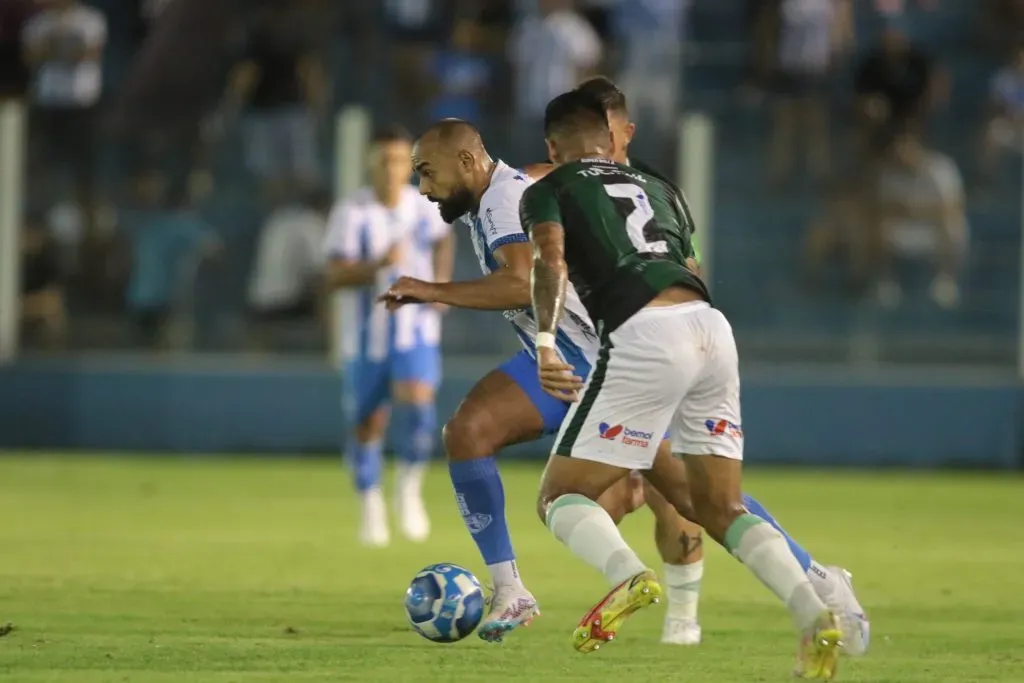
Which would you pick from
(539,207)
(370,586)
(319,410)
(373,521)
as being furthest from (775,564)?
(319,410)

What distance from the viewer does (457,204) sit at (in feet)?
25.0

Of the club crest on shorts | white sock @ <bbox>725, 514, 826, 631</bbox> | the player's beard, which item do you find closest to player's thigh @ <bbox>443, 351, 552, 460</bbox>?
the player's beard

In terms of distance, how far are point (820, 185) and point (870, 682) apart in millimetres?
10563

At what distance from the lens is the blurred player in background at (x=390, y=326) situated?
39.8 feet

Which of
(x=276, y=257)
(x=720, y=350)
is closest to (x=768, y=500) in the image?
(x=276, y=257)

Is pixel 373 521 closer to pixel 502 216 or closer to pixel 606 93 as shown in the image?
pixel 502 216

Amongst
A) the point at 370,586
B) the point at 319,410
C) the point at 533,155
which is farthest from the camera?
the point at 319,410

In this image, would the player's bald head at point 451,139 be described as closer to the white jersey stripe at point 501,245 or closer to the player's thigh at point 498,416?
the white jersey stripe at point 501,245

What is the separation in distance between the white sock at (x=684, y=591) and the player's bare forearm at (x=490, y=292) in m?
1.29

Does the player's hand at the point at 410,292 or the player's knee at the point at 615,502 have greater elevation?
the player's hand at the point at 410,292

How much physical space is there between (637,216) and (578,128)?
46cm

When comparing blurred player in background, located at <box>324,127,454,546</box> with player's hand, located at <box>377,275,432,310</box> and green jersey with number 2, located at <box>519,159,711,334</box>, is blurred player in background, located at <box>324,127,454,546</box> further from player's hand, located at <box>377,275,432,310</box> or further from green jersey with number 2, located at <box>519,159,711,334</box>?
green jersey with number 2, located at <box>519,159,711,334</box>

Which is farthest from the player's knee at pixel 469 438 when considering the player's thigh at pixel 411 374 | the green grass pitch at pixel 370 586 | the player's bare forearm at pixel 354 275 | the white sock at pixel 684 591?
the player's thigh at pixel 411 374

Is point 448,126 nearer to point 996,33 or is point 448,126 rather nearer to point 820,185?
point 820,185
